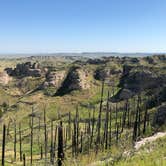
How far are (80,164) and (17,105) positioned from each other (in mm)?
173830

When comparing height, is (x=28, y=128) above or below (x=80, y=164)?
below

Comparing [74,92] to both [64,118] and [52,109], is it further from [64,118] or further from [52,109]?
[64,118]

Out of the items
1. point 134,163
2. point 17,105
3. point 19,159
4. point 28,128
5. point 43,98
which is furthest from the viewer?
point 43,98

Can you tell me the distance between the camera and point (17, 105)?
593 feet

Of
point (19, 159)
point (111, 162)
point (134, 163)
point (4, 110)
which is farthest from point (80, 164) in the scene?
point (4, 110)

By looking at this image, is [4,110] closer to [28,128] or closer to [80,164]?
[28,128]

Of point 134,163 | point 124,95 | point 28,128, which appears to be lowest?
point 28,128

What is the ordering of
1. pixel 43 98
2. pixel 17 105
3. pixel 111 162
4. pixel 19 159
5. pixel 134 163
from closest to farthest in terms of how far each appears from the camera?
pixel 134 163
pixel 111 162
pixel 19 159
pixel 17 105
pixel 43 98

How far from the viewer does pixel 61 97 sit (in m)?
191

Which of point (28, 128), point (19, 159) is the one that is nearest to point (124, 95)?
point (28, 128)

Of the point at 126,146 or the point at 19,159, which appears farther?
the point at 19,159

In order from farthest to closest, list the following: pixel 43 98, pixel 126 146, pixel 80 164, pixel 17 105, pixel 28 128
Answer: pixel 43 98, pixel 17 105, pixel 28 128, pixel 126 146, pixel 80 164

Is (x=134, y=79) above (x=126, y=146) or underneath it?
underneath

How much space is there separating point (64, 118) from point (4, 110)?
44.7m
